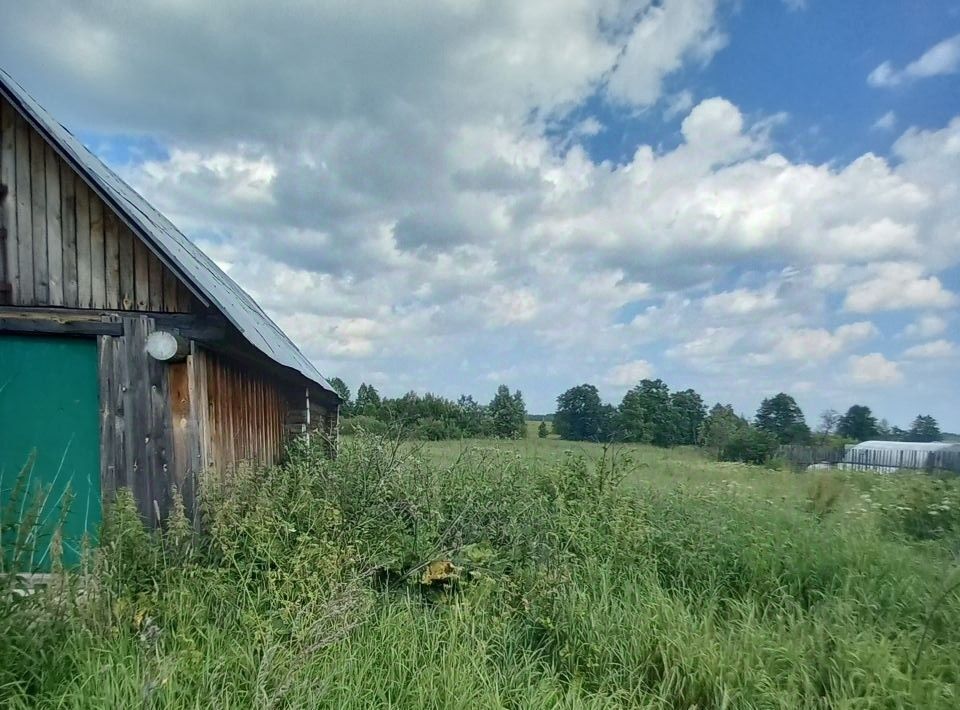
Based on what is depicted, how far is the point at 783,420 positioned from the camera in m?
21.2

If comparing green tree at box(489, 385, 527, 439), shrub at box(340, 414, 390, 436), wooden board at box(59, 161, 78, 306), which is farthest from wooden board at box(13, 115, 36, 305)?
green tree at box(489, 385, 527, 439)

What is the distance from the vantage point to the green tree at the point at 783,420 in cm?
2005

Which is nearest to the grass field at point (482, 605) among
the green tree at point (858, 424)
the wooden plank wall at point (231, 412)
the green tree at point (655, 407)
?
the wooden plank wall at point (231, 412)

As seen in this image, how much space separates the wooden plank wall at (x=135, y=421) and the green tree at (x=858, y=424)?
26191 mm

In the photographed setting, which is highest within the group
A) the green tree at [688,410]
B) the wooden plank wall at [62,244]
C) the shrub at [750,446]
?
the wooden plank wall at [62,244]

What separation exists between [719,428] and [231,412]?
1592cm

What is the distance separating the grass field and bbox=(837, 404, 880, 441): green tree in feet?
70.4

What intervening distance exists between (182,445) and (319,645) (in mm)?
2715

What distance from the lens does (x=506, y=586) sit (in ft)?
13.9

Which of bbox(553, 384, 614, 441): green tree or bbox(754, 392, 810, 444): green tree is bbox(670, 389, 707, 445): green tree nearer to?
bbox(754, 392, 810, 444): green tree

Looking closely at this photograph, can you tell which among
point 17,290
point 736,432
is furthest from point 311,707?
point 736,432

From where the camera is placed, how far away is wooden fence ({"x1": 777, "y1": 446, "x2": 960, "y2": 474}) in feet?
50.2

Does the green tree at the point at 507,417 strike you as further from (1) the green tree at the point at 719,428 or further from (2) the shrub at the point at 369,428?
(1) the green tree at the point at 719,428

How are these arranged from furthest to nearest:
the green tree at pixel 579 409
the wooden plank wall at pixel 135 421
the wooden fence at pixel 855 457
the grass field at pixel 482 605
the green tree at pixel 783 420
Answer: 1. the green tree at pixel 783 420
2. the wooden fence at pixel 855 457
3. the green tree at pixel 579 409
4. the wooden plank wall at pixel 135 421
5. the grass field at pixel 482 605
